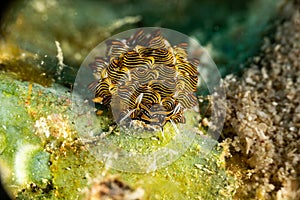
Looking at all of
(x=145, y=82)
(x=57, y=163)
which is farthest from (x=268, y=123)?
(x=57, y=163)

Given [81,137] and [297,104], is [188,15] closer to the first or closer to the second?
[297,104]

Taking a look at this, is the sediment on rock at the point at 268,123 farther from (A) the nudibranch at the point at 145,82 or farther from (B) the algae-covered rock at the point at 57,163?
(A) the nudibranch at the point at 145,82

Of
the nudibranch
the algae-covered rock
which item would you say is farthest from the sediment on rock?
the nudibranch

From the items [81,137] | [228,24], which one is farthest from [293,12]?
[81,137]

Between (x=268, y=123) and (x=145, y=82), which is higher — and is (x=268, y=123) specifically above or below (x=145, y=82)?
above

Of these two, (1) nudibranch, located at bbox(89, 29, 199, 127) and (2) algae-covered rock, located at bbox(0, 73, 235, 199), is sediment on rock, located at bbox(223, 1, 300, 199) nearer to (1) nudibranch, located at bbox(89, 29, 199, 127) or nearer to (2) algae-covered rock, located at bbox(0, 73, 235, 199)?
(2) algae-covered rock, located at bbox(0, 73, 235, 199)

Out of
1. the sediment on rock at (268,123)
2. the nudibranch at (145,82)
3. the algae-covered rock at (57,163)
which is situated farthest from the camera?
the sediment on rock at (268,123)

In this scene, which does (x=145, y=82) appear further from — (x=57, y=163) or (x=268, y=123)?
(x=268, y=123)

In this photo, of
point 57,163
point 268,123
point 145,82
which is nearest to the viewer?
point 57,163

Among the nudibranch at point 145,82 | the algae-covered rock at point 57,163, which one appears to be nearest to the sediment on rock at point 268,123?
the algae-covered rock at point 57,163
